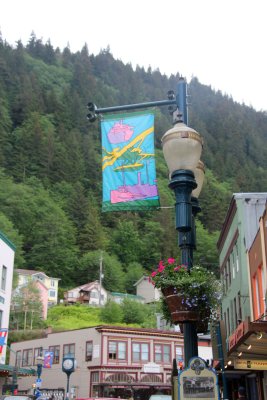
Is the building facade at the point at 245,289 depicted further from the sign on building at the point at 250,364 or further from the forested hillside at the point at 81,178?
the forested hillside at the point at 81,178

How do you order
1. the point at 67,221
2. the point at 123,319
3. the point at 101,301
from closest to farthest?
the point at 123,319, the point at 101,301, the point at 67,221

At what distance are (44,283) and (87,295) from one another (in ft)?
25.6

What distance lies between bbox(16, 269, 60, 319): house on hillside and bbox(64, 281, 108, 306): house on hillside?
2387 mm

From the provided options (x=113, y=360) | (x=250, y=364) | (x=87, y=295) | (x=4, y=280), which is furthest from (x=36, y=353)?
(x=87, y=295)

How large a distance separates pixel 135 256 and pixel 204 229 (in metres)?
16.6

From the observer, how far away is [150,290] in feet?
340

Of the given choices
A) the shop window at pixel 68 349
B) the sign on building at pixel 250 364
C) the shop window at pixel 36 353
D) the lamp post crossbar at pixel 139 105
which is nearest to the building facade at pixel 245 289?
the sign on building at pixel 250 364

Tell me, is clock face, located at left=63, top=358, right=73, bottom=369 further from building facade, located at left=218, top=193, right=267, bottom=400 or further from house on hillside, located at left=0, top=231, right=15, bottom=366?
house on hillside, located at left=0, top=231, right=15, bottom=366

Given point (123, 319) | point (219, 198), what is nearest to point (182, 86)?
point (123, 319)

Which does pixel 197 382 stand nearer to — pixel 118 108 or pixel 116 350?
pixel 118 108

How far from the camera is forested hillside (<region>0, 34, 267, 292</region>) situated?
4375 inches

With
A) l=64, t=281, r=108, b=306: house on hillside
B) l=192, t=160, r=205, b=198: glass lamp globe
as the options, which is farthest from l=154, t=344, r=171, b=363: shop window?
l=64, t=281, r=108, b=306: house on hillside

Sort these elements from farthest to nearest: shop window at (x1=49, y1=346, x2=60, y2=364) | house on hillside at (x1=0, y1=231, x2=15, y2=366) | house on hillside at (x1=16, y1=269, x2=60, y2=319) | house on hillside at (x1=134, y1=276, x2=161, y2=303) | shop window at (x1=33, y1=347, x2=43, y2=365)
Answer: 1. house on hillside at (x1=134, y1=276, x2=161, y2=303)
2. house on hillside at (x1=16, y1=269, x2=60, y2=319)
3. shop window at (x1=33, y1=347, x2=43, y2=365)
4. shop window at (x1=49, y1=346, x2=60, y2=364)
5. house on hillside at (x1=0, y1=231, x2=15, y2=366)

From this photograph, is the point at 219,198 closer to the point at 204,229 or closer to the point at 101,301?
the point at 204,229
